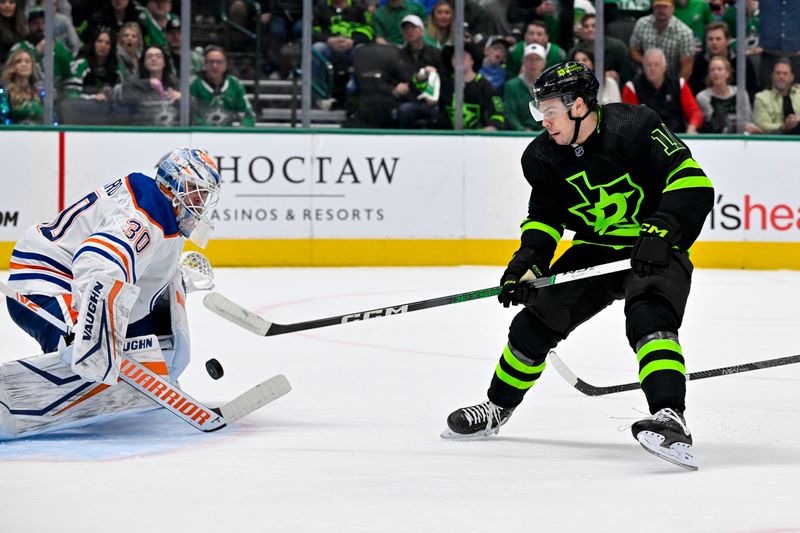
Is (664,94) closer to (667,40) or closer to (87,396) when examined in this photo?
(667,40)

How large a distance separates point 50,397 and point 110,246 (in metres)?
0.42

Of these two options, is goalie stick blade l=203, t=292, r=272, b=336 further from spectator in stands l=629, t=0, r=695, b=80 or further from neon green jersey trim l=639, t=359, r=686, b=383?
spectator in stands l=629, t=0, r=695, b=80

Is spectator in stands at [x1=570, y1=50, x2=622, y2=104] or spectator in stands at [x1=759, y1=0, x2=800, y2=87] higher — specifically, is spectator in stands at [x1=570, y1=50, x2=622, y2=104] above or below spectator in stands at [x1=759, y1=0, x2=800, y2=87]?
below

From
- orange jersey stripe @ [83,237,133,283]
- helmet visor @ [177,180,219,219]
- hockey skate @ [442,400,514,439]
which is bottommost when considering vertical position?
hockey skate @ [442,400,514,439]

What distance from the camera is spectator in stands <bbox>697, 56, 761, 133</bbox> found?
776 cm

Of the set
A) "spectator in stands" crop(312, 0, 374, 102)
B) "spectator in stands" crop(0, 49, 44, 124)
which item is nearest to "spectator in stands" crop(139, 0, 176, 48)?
"spectator in stands" crop(0, 49, 44, 124)

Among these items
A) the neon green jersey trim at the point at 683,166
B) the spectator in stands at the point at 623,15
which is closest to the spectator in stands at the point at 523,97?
the spectator in stands at the point at 623,15

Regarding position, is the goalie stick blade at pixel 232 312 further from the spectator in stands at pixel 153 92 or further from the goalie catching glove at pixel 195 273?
the spectator in stands at pixel 153 92

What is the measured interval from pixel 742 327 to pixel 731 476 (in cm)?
270

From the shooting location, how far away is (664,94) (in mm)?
7824

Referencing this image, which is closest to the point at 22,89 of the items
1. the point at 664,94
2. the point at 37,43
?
the point at 37,43

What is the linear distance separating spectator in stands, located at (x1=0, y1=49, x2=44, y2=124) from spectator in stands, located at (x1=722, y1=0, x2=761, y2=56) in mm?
4223

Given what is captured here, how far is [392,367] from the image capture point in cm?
435

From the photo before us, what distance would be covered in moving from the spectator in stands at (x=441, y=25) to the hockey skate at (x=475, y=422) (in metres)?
4.79
